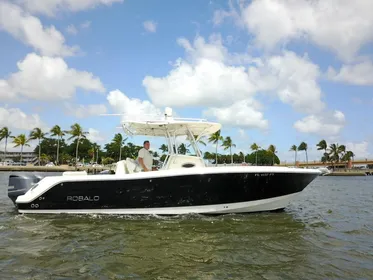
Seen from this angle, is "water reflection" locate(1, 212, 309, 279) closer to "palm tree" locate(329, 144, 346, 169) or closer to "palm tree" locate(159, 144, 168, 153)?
"palm tree" locate(159, 144, 168, 153)

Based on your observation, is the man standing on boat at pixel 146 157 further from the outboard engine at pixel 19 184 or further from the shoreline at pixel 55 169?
the shoreline at pixel 55 169

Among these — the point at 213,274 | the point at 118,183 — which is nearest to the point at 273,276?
the point at 213,274

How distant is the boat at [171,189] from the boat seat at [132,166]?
3cm

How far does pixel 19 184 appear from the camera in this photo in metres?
9.60

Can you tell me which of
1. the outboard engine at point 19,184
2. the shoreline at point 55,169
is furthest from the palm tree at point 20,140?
the outboard engine at point 19,184

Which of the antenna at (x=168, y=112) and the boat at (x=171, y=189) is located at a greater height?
the antenna at (x=168, y=112)

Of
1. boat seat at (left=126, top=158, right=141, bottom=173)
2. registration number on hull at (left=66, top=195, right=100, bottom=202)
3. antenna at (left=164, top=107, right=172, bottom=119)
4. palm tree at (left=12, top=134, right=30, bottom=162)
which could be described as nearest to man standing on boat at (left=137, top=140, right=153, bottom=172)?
boat seat at (left=126, top=158, right=141, bottom=173)

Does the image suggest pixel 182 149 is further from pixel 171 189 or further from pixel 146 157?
pixel 171 189

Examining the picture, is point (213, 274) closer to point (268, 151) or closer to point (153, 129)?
point (153, 129)

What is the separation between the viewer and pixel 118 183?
8375 millimetres

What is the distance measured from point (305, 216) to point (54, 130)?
7453cm

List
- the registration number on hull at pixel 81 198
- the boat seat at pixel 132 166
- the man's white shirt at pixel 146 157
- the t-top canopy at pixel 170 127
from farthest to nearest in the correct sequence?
the man's white shirt at pixel 146 157 < the t-top canopy at pixel 170 127 < the boat seat at pixel 132 166 < the registration number on hull at pixel 81 198

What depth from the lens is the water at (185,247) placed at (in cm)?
446

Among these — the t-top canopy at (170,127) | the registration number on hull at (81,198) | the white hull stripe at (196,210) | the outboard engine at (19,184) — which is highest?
the t-top canopy at (170,127)
